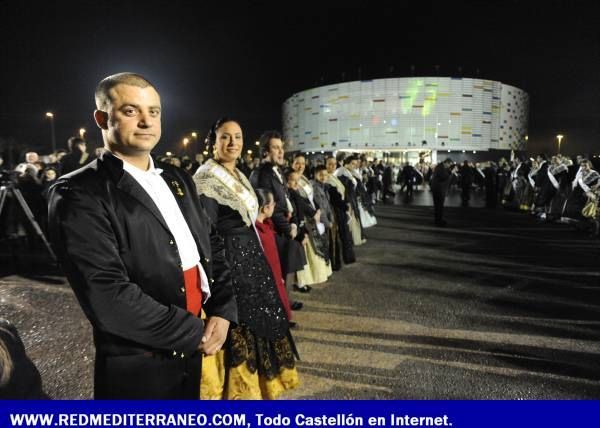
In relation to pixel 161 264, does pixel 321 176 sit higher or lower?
higher

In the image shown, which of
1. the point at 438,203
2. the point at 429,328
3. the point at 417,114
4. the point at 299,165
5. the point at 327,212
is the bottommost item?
the point at 429,328

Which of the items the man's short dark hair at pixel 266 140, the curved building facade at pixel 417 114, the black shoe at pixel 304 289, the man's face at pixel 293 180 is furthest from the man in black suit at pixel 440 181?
the curved building facade at pixel 417 114

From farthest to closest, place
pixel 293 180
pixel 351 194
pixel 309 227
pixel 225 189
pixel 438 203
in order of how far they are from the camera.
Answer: pixel 438 203 → pixel 351 194 → pixel 309 227 → pixel 293 180 → pixel 225 189

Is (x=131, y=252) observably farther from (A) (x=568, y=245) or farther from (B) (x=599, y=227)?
(B) (x=599, y=227)

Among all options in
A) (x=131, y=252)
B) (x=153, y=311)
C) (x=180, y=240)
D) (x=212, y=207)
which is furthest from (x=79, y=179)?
(x=212, y=207)

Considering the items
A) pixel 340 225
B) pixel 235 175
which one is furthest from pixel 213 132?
pixel 340 225

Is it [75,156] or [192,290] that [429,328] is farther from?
[75,156]

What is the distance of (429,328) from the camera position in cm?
420

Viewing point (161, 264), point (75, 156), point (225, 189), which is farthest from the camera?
point (75, 156)

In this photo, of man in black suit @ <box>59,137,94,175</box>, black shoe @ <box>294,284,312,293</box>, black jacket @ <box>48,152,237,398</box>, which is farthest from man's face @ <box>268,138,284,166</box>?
man in black suit @ <box>59,137,94,175</box>

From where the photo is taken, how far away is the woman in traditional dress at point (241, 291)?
8.83 feet

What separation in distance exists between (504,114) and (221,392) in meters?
84.1

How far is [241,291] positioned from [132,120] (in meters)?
1.55

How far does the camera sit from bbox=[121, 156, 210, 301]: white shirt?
151cm
